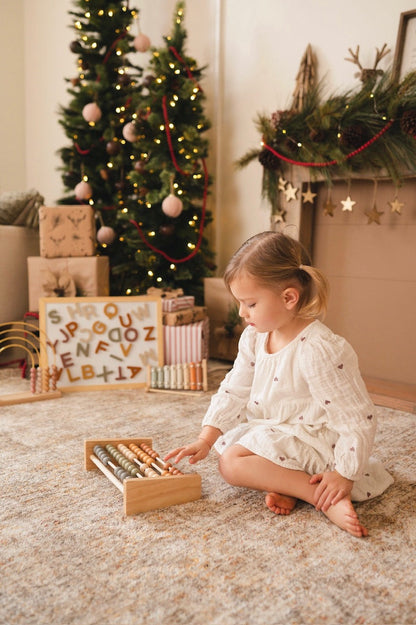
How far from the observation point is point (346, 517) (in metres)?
1.23

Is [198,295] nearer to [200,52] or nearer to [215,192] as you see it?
[215,192]

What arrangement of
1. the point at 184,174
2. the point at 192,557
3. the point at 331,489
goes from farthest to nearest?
the point at 184,174, the point at 331,489, the point at 192,557

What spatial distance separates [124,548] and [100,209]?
2320 millimetres

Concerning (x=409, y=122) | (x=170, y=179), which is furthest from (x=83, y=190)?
(x=409, y=122)

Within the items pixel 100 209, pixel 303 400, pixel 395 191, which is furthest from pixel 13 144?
pixel 303 400

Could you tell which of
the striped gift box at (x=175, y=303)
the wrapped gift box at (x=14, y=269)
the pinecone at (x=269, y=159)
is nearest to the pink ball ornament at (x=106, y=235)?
the wrapped gift box at (x=14, y=269)

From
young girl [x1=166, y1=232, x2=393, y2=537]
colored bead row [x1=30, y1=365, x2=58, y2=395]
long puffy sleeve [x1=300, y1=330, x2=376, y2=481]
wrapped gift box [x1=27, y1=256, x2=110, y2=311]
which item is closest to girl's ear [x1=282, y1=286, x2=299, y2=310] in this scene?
young girl [x1=166, y1=232, x2=393, y2=537]

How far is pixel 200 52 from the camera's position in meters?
3.15

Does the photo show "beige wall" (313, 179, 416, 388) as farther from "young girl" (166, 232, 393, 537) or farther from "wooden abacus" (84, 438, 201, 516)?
"wooden abacus" (84, 438, 201, 516)

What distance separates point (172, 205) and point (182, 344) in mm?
750

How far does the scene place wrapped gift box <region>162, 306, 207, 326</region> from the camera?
2.55 m

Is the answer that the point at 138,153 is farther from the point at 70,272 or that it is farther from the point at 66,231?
the point at 70,272

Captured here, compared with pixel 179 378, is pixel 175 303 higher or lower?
higher

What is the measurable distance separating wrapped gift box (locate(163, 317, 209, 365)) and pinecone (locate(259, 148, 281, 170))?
2.94 feet
